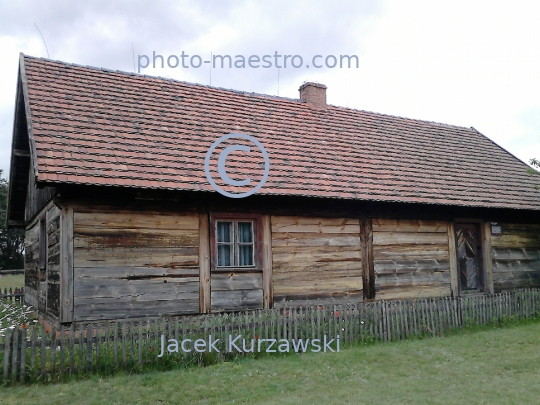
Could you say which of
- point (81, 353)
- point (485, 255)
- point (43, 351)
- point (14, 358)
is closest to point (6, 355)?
point (14, 358)

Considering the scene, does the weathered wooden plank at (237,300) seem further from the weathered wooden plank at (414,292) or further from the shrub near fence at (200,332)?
the weathered wooden plank at (414,292)

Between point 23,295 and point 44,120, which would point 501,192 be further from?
point 23,295

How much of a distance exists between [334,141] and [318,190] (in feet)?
10.7

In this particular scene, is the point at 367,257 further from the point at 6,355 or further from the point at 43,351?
the point at 6,355

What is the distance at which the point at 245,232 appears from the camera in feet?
39.4

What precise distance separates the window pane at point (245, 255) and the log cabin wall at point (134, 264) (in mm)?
1050

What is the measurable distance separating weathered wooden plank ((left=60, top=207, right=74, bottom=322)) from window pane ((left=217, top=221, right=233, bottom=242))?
3.12 metres

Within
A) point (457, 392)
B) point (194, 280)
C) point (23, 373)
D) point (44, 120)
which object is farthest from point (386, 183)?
Result: point (23, 373)

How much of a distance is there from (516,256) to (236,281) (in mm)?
9446

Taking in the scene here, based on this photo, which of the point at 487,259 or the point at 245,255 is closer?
the point at 245,255

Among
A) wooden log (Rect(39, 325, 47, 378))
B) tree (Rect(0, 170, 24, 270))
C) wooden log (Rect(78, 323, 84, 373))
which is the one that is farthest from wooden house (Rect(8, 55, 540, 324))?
tree (Rect(0, 170, 24, 270))

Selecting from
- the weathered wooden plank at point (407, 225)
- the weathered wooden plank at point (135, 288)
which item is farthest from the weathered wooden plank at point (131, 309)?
the weathered wooden plank at point (407, 225)

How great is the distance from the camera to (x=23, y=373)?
772 cm

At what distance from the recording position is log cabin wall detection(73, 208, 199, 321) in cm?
1016
